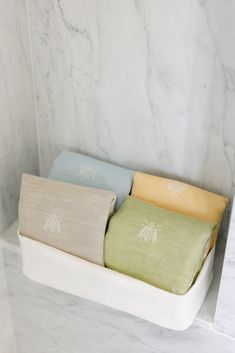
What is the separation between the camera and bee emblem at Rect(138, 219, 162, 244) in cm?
121

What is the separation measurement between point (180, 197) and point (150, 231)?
158mm

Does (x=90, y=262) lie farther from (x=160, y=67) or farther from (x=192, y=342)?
(x=160, y=67)

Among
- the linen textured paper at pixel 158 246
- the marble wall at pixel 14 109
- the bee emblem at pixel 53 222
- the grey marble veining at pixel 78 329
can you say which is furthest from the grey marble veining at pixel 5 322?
the linen textured paper at pixel 158 246

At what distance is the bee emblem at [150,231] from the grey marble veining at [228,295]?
0.17 m

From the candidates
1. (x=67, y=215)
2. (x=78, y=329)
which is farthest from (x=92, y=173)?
(x=78, y=329)

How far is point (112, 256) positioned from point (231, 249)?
0.29 m

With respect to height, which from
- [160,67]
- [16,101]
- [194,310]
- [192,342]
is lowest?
[192,342]

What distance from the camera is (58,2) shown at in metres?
1.31

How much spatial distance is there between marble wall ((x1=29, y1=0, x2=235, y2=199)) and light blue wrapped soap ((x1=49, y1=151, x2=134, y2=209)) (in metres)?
0.07

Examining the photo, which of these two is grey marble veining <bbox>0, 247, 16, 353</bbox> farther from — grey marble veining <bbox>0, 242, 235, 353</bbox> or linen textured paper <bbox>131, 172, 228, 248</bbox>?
linen textured paper <bbox>131, 172, 228, 248</bbox>

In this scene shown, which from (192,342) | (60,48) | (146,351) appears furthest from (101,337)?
(60,48)

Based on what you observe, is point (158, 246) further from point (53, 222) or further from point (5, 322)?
point (5, 322)

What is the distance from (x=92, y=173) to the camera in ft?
4.59

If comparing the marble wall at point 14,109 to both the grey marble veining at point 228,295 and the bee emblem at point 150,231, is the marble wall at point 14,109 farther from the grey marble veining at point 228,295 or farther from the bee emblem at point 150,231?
the grey marble veining at point 228,295
